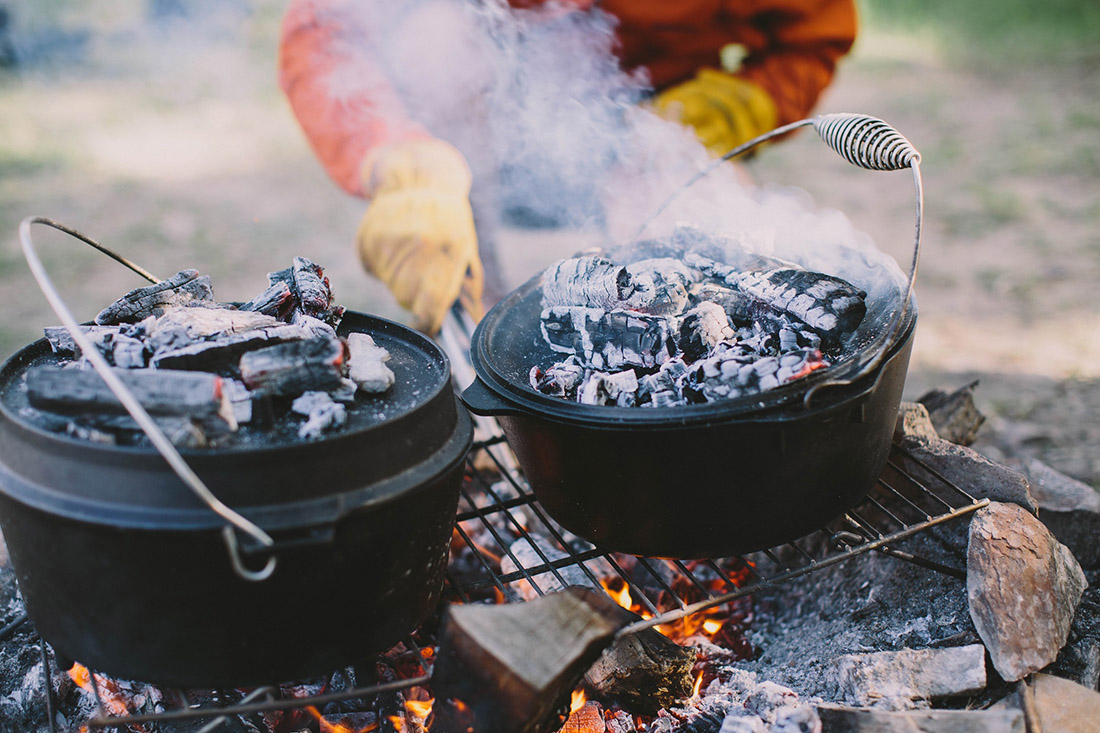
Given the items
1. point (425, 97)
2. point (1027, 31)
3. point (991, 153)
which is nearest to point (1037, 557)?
point (425, 97)

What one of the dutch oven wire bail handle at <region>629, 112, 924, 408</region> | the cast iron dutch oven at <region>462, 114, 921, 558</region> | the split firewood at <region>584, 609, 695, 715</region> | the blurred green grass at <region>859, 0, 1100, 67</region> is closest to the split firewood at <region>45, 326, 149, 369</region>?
the cast iron dutch oven at <region>462, 114, 921, 558</region>

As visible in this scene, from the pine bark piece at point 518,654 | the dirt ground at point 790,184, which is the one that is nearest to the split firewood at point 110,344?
the pine bark piece at point 518,654

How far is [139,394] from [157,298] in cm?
53

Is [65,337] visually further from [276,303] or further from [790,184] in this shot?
[790,184]

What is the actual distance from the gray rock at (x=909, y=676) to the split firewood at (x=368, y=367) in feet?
3.74

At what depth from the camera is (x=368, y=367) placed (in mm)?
1513

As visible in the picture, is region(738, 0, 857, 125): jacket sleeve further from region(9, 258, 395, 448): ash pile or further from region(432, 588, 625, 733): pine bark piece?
region(432, 588, 625, 733): pine bark piece

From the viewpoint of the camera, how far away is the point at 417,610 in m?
1.48

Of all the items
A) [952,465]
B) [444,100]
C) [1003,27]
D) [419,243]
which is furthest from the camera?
[1003,27]

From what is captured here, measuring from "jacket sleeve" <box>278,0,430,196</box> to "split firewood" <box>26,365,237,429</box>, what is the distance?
1.79 metres

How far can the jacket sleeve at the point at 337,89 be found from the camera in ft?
9.66

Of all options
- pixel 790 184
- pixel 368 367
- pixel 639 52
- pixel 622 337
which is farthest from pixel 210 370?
pixel 790 184

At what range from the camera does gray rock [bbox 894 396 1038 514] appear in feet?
6.33

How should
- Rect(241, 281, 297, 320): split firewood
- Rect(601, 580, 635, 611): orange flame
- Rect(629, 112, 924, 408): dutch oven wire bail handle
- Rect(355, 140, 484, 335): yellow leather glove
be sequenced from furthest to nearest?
Rect(355, 140, 484, 335): yellow leather glove → Rect(601, 580, 635, 611): orange flame → Rect(241, 281, 297, 320): split firewood → Rect(629, 112, 924, 408): dutch oven wire bail handle
